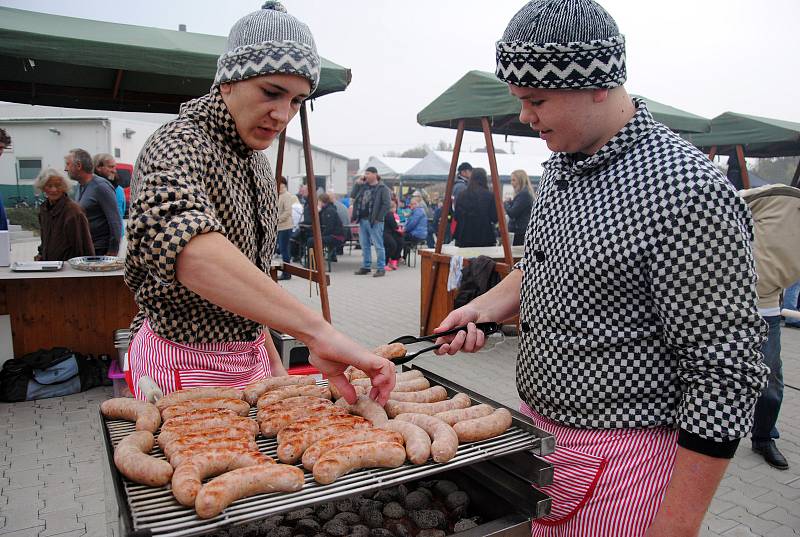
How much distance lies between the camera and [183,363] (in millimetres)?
2100

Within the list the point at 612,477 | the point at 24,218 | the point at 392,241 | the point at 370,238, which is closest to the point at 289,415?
the point at 612,477

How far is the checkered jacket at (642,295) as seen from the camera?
143 centimetres

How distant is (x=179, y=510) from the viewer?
1292mm

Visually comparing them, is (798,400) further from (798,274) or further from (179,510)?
(179,510)

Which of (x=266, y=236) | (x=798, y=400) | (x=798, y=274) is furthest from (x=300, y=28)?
(x=798, y=400)

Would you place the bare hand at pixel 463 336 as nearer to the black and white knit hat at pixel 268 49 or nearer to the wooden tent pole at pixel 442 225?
the black and white knit hat at pixel 268 49

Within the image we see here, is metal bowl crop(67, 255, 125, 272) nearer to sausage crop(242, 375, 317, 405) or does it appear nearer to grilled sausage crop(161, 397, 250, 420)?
sausage crop(242, 375, 317, 405)

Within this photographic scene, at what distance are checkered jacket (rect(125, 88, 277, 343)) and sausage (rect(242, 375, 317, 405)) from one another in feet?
0.74

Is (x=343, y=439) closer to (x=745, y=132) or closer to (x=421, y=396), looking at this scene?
(x=421, y=396)

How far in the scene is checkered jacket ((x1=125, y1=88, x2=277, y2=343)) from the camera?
1630mm

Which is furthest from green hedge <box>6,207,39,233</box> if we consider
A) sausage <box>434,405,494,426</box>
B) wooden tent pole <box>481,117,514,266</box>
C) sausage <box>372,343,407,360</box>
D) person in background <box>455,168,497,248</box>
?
sausage <box>434,405,494,426</box>

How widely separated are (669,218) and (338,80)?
518cm

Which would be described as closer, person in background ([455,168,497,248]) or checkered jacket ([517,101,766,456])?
checkered jacket ([517,101,766,456])

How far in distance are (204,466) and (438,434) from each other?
25.3 inches
